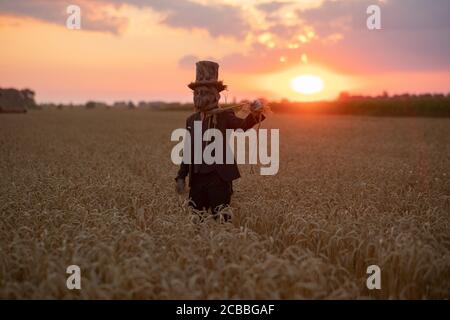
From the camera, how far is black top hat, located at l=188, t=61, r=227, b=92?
19.7 ft

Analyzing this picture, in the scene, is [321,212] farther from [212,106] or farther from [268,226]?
[212,106]

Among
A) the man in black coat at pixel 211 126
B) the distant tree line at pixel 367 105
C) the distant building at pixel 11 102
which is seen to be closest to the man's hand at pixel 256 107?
the man in black coat at pixel 211 126

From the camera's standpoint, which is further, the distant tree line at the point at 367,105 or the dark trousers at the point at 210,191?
the distant tree line at the point at 367,105

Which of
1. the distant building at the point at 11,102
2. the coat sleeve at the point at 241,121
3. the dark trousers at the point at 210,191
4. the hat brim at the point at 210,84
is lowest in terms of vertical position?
the dark trousers at the point at 210,191

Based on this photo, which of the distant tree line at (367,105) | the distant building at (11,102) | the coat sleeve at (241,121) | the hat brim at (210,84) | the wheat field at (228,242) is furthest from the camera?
the distant building at (11,102)

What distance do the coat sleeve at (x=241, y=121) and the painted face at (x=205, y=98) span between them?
26cm

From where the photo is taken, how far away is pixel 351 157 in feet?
48.2

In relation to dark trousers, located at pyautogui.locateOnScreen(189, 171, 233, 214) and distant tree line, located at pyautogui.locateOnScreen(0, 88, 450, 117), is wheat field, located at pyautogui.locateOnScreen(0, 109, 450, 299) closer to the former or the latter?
dark trousers, located at pyautogui.locateOnScreen(189, 171, 233, 214)

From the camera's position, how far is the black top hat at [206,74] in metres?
6.02

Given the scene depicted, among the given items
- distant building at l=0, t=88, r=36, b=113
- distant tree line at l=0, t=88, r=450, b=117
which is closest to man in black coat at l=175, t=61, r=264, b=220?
distant tree line at l=0, t=88, r=450, b=117

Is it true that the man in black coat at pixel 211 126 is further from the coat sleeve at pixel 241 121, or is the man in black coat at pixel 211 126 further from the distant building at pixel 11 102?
the distant building at pixel 11 102

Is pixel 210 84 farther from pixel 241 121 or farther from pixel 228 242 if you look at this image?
pixel 228 242

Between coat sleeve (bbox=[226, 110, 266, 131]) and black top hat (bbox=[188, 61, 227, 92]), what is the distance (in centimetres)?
45
